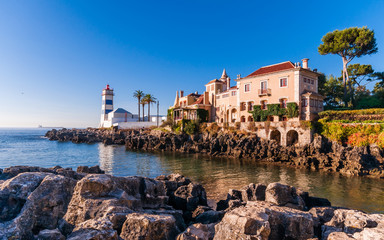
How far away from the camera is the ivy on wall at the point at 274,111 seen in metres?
35.4

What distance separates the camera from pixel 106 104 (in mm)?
93062

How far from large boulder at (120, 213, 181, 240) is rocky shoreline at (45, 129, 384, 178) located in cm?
2462

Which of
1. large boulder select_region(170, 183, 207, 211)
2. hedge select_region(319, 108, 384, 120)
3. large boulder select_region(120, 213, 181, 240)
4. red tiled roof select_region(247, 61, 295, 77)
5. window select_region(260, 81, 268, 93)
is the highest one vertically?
red tiled roof select_region(247, 61, 295, 77)

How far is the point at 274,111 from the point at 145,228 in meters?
36.8

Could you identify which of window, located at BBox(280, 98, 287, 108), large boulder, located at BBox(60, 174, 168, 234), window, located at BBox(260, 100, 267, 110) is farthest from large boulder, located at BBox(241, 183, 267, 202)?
window, located at BBox(260, 100, 267, 110)

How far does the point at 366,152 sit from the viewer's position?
967 inches

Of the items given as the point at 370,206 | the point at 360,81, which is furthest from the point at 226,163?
the point at 360,81

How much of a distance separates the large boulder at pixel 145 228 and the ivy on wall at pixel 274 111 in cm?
3505

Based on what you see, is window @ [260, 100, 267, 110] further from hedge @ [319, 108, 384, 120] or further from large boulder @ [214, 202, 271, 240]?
large boulder @ [214, 202, 271, 240]

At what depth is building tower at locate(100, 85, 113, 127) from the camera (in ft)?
304

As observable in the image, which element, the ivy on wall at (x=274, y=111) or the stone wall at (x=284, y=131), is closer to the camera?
the stone wall at (x=284, y=131)

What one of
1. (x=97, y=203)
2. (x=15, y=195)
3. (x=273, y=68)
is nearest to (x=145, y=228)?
(x=97, y=203)

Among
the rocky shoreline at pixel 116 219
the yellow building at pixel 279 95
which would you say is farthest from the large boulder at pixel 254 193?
the yellow building at pixel 279 95

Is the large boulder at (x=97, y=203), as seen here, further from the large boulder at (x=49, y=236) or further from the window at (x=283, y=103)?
the window at (x=283, y=103)
